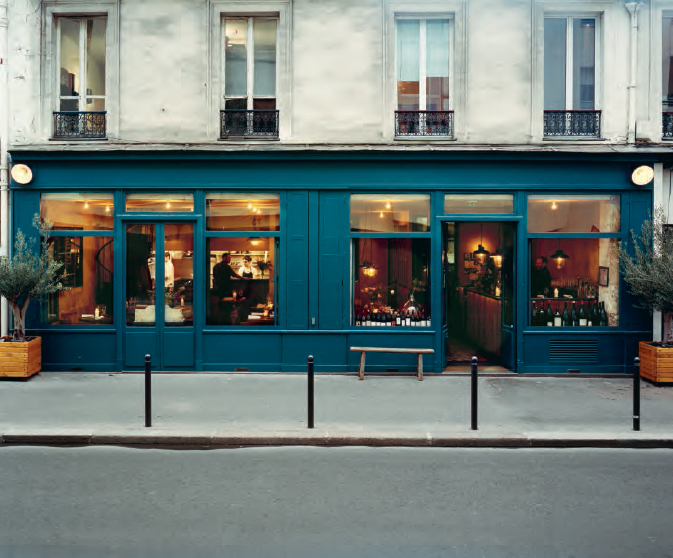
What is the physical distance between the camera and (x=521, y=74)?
39.0 feet

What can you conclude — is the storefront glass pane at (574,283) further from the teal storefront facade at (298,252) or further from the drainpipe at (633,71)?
the drainpipe at (633,71)

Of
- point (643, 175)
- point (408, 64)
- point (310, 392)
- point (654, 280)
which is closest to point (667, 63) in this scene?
point (643, 175)

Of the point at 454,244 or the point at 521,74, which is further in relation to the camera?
the point at 454,244

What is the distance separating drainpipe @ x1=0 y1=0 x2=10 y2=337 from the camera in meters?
11.9

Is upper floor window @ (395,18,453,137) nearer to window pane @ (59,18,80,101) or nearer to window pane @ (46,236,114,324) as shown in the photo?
window pane @ (59,18,80,101)

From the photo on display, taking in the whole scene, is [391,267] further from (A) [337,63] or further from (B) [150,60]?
(B) [150,60]

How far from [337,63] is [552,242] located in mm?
5123

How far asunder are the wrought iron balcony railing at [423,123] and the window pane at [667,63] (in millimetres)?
4000

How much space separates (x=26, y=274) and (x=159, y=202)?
258 cm

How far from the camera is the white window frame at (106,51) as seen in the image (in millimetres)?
11984

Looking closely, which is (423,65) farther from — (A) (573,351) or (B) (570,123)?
(A) (573,351)

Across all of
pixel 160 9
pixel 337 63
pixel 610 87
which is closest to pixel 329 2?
pixel 337 63

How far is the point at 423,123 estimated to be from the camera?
12.1 meters

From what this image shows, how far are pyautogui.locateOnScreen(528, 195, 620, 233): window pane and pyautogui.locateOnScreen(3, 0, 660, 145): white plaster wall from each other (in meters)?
1.15
